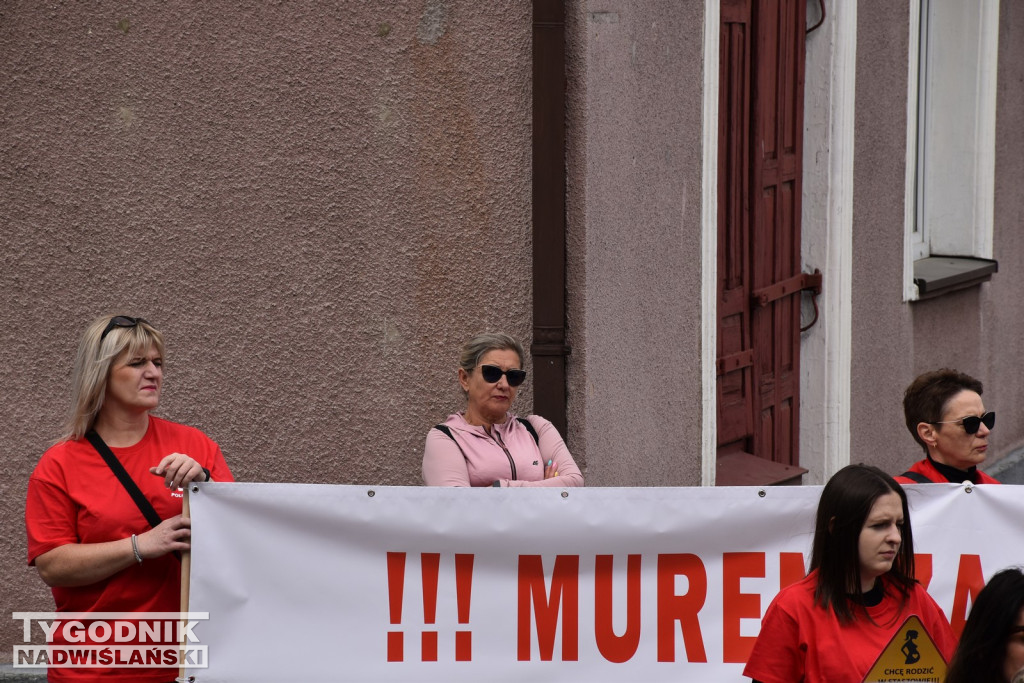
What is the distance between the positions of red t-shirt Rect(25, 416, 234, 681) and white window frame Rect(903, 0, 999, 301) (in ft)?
26.3

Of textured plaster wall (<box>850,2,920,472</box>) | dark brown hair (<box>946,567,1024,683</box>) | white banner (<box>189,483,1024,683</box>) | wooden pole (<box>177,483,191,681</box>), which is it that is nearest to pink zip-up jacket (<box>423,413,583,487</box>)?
white banner (<box>189,483,1024,683</box>)

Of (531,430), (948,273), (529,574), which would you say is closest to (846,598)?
(529,574)

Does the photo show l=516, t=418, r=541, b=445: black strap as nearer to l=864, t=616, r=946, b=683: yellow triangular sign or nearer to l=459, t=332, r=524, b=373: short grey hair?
l=459, t=332, r=524, b=373: short grey hair

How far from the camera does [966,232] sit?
10820mm

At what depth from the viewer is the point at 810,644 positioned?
3377 millimetres

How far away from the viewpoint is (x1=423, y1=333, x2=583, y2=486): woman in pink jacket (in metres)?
4.72

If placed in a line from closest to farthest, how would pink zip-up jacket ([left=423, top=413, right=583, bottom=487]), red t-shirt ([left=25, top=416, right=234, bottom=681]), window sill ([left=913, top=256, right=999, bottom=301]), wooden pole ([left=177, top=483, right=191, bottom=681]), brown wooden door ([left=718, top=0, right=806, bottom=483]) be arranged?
1. red t-shirt ([left=25, top=416, right=234, bottom=681])
2. wooden pole ([left=177, top=483, right=191, bottom=681])
3. pink zip-up jacket ([left=423, top=413, right=583, bottom=487])
4. brown wooden door ([left=718, top=0, right=806, bottom=483])
5. window sill ([left=913, top=256, right=999, bottom=301])

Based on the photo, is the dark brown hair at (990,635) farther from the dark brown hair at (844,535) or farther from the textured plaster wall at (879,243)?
A: the textured plaster wall at (879,243)

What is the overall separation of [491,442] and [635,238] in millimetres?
1891

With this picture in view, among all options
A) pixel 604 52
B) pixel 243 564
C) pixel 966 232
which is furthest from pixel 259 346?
pixel 966 232

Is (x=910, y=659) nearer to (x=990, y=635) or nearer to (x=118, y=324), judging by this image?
(x=990, y=635)

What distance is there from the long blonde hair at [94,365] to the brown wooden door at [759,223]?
14.2 feet

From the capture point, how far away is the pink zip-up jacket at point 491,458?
4.70 m

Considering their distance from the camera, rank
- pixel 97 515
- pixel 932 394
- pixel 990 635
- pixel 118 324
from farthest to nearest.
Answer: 1. pixel 932 394
2. pixel 118 324
3. pixel 97 515
4. pixel 990 635
